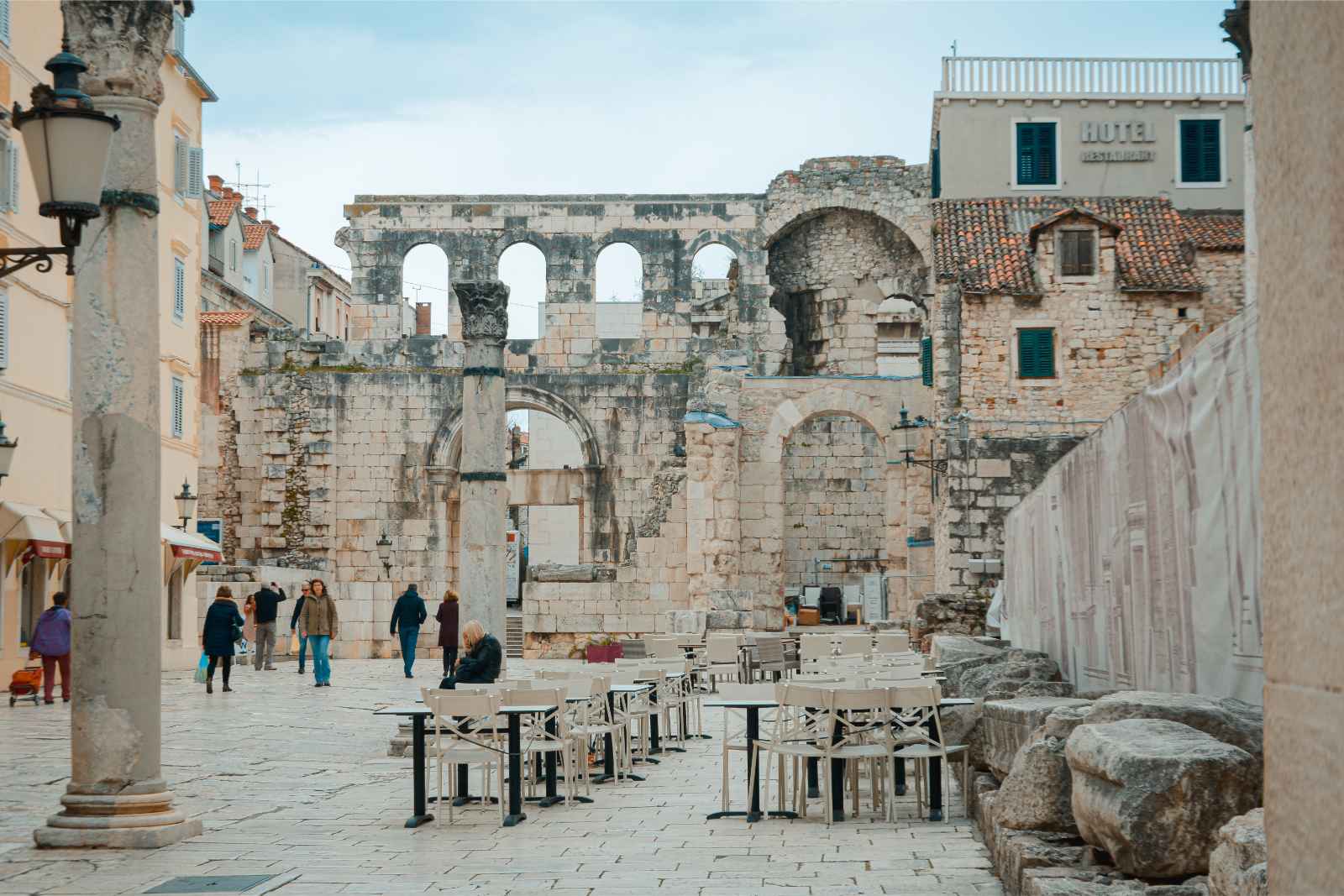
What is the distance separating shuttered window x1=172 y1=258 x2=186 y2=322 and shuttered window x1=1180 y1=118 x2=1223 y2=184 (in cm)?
1879

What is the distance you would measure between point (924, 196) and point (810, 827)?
26.4 m

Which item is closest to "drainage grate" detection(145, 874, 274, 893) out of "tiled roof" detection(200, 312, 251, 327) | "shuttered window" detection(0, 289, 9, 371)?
"shuttered window" detection(0, 289, 9, 371)

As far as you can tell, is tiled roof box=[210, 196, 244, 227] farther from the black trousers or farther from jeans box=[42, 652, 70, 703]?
jeans box=[42, 652, 70, 703]

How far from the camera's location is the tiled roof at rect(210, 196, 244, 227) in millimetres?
39500

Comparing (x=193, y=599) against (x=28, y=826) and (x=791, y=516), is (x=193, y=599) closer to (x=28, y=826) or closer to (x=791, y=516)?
(x=791, y=516)

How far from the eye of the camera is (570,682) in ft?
36.3

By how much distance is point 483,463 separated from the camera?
53.4 feet

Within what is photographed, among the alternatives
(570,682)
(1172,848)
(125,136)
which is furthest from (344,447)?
(1172,848)

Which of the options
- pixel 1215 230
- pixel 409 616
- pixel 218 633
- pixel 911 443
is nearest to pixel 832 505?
pixel 911 443

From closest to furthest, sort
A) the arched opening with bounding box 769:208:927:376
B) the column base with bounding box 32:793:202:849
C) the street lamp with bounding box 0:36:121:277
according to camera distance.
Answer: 1. the street lamp with bounding box 0:36:121:277
2. the column base with bounding box 32:793:202:849
3. the arched opening with bounding box 769:208:927:376

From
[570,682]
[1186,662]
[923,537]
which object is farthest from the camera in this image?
[923,537]

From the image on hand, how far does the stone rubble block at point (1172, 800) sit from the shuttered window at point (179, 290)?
23829 millimetres

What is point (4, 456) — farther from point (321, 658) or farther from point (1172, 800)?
point (1172, 800)

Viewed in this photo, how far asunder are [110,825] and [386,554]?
24120 mm
